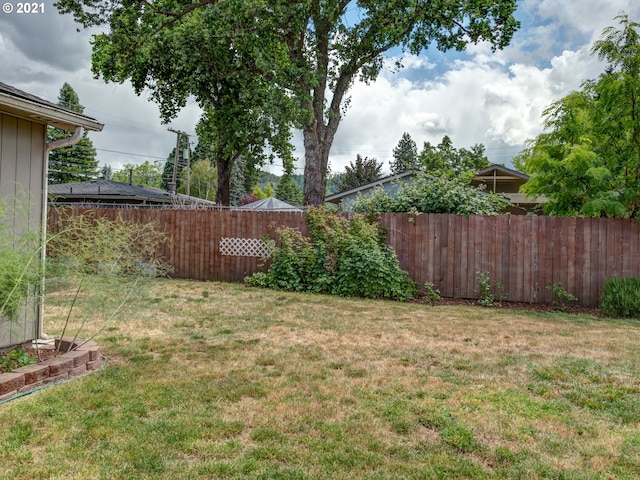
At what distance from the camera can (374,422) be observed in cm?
275

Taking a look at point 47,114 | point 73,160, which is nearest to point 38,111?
point 47,114

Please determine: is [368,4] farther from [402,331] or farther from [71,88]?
[71,88]

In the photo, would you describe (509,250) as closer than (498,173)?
Yes

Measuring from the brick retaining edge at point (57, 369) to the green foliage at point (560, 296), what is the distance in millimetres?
7262

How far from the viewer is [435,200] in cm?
882

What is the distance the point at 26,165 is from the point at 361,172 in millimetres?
30096

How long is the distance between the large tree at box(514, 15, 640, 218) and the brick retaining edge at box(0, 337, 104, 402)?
7558 millimetres

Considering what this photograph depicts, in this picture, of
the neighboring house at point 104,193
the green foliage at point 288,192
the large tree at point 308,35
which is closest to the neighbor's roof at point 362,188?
the large tree at point 308,35

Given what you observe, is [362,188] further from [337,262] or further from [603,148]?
[603,148]

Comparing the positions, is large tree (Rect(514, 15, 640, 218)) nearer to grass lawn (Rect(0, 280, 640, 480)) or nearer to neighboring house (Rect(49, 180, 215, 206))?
grass lawn (Rect(0, 280, 640, 480))

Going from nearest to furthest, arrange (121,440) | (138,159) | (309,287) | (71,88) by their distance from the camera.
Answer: (121,440), (309,287), (71,88), (138,159)

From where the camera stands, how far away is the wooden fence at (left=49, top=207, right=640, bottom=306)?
754 centimetres

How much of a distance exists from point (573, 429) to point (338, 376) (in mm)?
1716

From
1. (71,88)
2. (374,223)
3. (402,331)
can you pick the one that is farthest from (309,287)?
(71,88)
